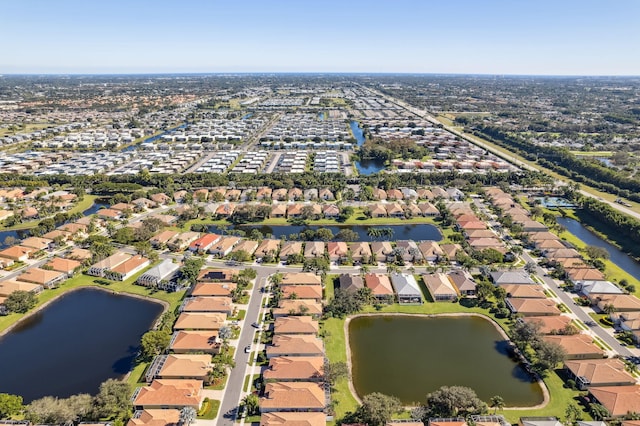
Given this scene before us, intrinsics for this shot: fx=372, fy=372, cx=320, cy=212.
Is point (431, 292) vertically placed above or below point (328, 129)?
below

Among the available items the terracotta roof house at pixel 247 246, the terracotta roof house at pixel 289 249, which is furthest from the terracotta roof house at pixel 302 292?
the terracotta roof house at pixel 247 246

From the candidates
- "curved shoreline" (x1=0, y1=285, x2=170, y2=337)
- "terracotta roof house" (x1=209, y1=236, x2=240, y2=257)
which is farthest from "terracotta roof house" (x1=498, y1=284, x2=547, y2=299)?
"curved shoreline" (x1=0, y1=285, x2=170, y2=337)

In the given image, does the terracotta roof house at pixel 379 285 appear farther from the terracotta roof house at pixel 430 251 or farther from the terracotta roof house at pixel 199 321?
the terracotta roof house at pixel 199 321

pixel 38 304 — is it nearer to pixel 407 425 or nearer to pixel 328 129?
pixel 407 425

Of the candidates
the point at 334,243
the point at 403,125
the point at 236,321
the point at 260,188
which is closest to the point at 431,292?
the point at 334,243

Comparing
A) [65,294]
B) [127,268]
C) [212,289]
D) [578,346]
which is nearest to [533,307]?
[578,346]

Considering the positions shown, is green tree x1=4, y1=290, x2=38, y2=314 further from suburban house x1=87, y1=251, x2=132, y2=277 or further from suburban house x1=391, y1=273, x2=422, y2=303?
suburban house x1=391, y1=273, x2=422, y2=303

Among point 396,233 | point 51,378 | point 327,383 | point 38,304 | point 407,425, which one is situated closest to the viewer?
point 407,425
